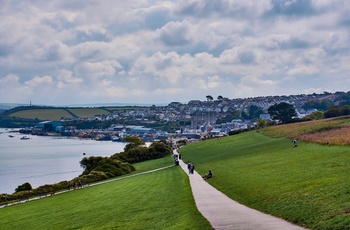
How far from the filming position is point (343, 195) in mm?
17828

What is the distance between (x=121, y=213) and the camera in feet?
79.7

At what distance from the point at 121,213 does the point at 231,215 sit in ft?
24.5

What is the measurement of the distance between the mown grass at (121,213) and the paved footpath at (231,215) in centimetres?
47

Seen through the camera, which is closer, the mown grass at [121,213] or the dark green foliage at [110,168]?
the mown grass at [121,213]

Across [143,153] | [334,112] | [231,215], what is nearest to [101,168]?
[143,153]

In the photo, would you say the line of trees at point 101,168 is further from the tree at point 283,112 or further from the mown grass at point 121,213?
the tree at point 283,112

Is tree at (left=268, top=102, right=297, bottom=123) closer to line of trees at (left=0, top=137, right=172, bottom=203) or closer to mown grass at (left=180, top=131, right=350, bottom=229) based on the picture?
line of trees at (left=0, top=137, right=172, bottom=203)

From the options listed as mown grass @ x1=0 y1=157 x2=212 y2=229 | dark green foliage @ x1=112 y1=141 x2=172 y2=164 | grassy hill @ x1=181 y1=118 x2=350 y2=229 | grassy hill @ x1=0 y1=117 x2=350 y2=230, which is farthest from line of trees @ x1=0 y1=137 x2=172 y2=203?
grassy hill @ x1=181 y1=118 x2=350 y2=229

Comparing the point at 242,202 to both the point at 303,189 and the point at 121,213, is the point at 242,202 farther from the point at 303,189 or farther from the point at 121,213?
the point at 121,213

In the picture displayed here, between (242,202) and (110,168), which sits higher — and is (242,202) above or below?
above

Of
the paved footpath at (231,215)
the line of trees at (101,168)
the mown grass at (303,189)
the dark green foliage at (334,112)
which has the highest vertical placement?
the dark green foliage at (334,112)

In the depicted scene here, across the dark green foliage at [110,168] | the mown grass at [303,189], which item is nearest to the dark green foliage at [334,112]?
the dark green foliage at [110,168]

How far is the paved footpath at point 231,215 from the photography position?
634 inches

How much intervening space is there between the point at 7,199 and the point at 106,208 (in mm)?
21186
